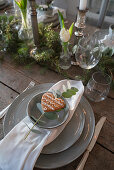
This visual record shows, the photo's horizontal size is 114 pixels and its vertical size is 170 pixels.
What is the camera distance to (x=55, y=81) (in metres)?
0.64

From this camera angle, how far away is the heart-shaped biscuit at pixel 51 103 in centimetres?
41

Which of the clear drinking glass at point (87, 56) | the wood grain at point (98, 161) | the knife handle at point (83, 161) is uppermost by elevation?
the clear drinking glass at point (87, 56)

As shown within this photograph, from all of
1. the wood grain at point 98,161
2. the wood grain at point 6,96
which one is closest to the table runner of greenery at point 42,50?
the wood grain at point 6,96

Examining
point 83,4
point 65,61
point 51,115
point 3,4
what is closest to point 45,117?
point 51,115

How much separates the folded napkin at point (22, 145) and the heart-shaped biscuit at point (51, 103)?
59 mm

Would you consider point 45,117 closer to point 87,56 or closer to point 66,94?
point 66,94

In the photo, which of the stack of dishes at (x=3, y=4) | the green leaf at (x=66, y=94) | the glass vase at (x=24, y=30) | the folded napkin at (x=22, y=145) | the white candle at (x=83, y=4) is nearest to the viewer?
the folded napkin at (x=22, y=145)

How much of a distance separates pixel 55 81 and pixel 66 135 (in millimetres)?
282

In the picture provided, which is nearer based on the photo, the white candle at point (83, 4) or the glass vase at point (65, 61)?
the white candle at point (83, 4)

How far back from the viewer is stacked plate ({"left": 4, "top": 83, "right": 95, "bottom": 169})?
37 cm

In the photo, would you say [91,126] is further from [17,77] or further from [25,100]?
[17,77]

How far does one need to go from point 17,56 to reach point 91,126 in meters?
0.51

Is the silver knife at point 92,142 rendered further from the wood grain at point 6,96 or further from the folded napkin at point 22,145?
the wood grain at point 6,96

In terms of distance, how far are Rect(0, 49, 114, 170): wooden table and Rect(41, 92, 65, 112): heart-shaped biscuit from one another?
169mm
